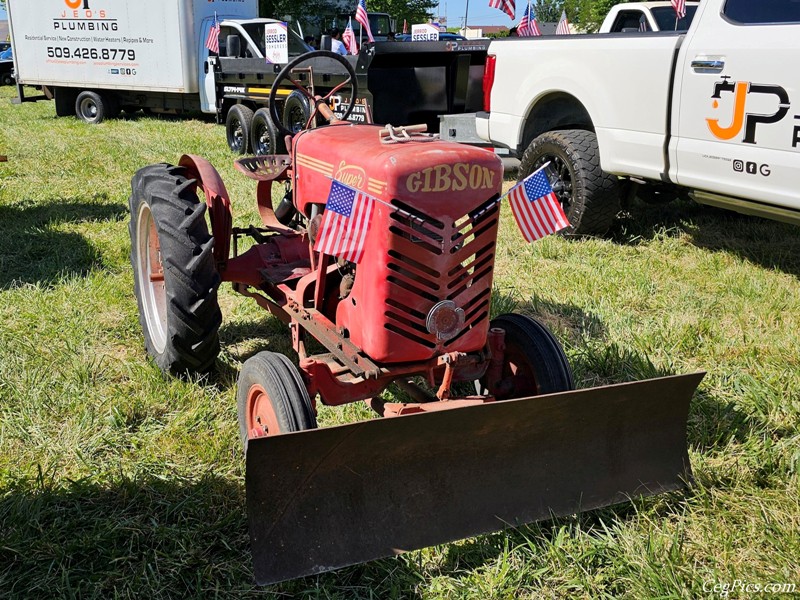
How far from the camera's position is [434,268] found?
276 cm

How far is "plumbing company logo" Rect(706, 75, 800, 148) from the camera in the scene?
466cm

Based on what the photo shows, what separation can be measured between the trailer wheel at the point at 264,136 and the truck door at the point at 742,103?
5808mm

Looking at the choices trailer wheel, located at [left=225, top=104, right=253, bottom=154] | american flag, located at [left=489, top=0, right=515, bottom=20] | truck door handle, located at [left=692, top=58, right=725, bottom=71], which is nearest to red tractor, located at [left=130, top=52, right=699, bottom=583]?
truck door handle, located at [left=692, top=58, right=725, bottom=71]

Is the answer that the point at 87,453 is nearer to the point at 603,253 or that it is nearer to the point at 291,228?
the point at 291,228

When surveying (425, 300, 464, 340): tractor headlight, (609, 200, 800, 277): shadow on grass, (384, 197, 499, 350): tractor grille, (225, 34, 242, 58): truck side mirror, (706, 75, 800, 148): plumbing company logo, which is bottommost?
(609, 200, 800, 277): shadow on grass

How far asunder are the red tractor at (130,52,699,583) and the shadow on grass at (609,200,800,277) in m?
3.53

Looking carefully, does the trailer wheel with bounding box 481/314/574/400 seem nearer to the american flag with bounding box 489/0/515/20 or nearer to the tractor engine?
the tractor engine

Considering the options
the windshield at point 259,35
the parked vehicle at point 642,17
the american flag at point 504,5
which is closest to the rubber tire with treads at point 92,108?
the windshield at point 259,35

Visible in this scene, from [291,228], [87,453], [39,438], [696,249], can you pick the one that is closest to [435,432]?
[87,453]

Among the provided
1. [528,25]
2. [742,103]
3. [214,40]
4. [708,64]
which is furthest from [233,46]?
[742,103]

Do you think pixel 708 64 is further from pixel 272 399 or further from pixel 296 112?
pixel 296 112

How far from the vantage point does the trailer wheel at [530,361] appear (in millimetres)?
3064

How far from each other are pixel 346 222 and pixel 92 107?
1518cm

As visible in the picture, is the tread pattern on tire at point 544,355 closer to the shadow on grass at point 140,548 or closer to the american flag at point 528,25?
the shadow on grass at point 140,548
